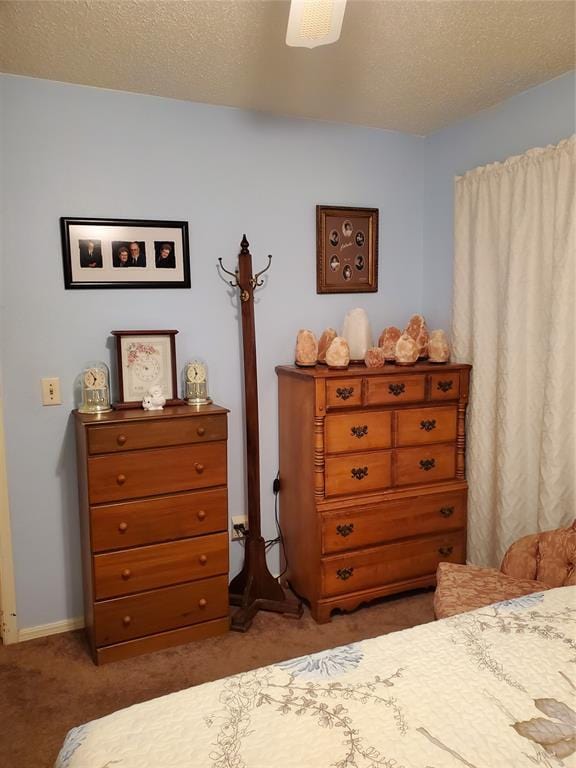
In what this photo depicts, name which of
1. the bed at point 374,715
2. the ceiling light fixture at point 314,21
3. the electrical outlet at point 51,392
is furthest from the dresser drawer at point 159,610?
the ceiling light fixture at point 314,21

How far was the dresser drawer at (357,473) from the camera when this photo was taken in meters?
2.65

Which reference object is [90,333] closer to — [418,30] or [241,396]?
[241,396]

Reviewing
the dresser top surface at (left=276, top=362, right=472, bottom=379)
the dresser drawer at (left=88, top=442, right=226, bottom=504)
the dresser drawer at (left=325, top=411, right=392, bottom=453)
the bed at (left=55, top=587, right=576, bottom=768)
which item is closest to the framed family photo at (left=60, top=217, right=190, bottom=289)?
the dresser top surface at (left=276, top=362, right=472, bottom=379)

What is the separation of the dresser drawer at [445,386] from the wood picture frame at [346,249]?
69cm

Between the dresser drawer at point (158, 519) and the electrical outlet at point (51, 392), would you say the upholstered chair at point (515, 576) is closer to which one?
the dresser drawer at point (158, 519)

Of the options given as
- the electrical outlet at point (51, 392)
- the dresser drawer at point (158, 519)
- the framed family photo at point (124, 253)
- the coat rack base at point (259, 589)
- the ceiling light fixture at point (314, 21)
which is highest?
the ceiling light fixture at point (314, 21)

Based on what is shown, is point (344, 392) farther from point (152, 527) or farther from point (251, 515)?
point (152, 527)

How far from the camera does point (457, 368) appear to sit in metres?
2.85

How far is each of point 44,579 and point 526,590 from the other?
6.89 feet

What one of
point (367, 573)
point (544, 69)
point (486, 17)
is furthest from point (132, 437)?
point (544, 69)

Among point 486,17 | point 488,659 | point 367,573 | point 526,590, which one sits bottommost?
point 367,573

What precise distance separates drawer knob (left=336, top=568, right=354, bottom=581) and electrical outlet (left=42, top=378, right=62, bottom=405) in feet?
Result: 5.05

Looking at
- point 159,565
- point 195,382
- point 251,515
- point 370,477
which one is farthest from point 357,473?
point 159,565

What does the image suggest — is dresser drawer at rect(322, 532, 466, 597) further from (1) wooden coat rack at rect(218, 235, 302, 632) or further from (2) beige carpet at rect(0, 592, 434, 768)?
(1) wooden coat rack at rect(218, 235, 302, 632)
